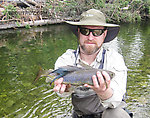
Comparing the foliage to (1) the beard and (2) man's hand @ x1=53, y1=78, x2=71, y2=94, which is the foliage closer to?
(1) the beard

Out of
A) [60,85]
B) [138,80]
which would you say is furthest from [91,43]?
[138,80]

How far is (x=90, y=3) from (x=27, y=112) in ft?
72.0

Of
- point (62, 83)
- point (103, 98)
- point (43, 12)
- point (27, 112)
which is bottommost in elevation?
point (27, 112)

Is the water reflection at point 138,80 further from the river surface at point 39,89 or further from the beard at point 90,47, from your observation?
the beard at point 90,47

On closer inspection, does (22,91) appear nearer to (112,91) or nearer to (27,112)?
(27,112)

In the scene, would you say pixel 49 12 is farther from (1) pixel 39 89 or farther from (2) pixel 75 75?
(2) pixel 75 75

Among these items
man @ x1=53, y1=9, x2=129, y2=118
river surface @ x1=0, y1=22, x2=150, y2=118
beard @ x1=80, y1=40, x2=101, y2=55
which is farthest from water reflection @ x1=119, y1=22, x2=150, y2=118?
beard @ x1=80, y1=40, x2=101, y2=55

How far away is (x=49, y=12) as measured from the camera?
22172 mm

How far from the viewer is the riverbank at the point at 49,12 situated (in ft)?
63.3

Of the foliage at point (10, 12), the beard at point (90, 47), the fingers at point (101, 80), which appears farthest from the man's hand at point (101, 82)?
the foliage at point (10, 12)

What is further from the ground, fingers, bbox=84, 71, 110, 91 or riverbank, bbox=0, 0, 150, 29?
riverbank, bbox=0, 0, 150, 29

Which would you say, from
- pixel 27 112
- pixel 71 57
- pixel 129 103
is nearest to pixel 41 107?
pixel 27 112

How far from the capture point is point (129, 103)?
4871 mm

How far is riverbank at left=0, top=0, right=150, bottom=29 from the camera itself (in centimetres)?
1929
